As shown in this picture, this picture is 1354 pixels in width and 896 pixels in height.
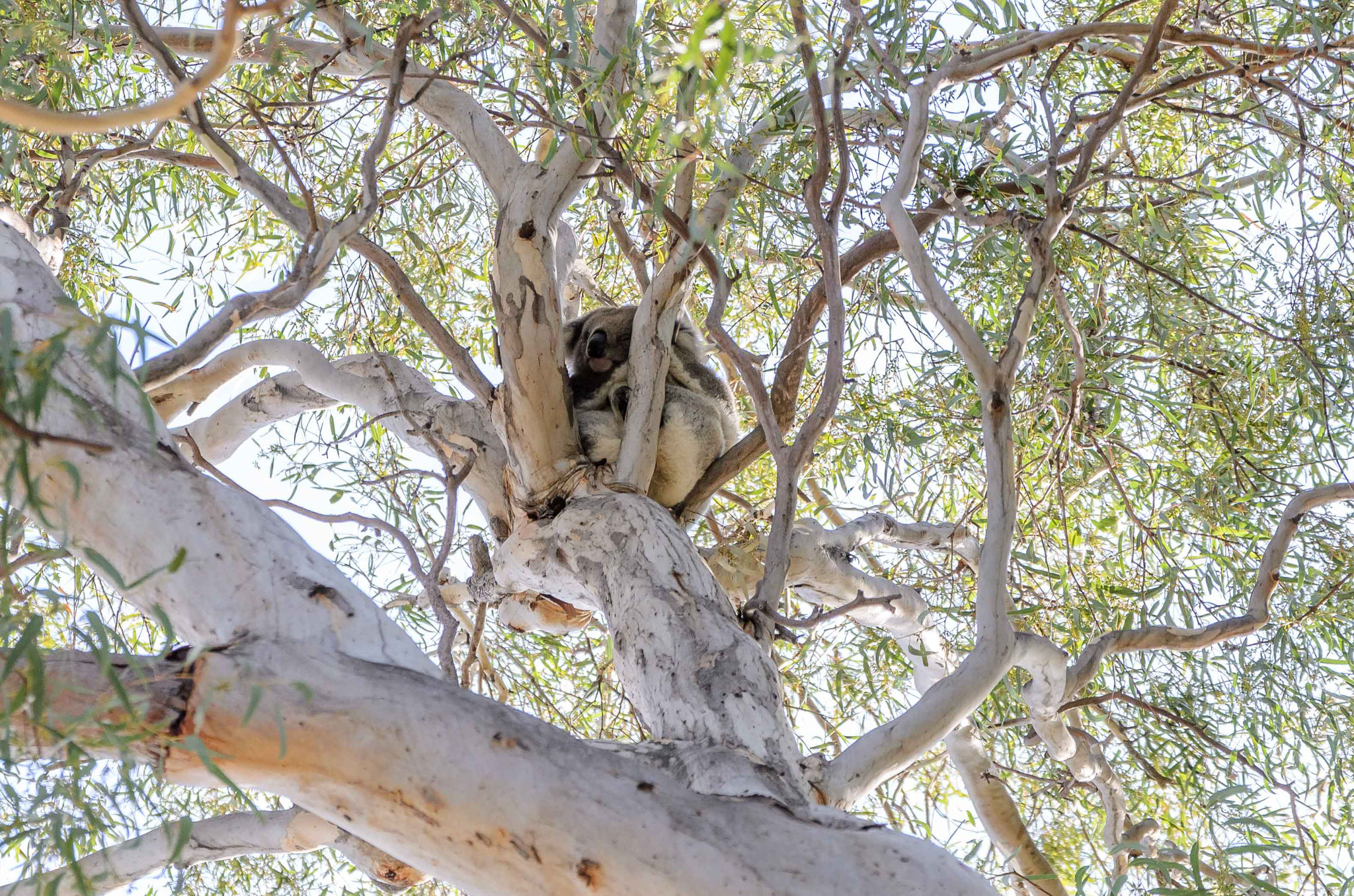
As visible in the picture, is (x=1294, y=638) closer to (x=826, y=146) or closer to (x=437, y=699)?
(x=826, y=146)

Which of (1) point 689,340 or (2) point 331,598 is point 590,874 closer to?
(2) point 331,598

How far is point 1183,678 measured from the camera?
3.54 metres

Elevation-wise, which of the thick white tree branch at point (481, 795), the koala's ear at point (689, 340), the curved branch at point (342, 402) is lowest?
the thick white tree branch at point (481, 795)

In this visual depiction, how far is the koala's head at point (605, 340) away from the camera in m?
3.83

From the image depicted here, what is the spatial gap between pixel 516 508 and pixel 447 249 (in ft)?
5.12

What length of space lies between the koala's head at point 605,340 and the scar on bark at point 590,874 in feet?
8.02

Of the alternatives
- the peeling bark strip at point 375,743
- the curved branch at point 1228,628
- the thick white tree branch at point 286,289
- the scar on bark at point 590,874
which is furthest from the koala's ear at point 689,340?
the scar on bark at point 590,874

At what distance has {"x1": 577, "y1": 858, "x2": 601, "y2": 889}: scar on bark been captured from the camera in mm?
1289

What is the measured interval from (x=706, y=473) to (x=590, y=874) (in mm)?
1736

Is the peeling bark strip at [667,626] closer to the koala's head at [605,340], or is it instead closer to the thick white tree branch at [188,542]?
the thick white tree branch at [188,542]

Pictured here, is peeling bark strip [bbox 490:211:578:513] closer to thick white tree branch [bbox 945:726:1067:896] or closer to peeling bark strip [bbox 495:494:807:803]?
peeling bark strip [bbox 495:494:807:803]

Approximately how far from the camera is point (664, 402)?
308 cm

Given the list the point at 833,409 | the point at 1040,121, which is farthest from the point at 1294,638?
the point at 833,409

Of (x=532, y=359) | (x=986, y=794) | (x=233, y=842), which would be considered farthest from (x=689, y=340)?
(x=233, y=842)
